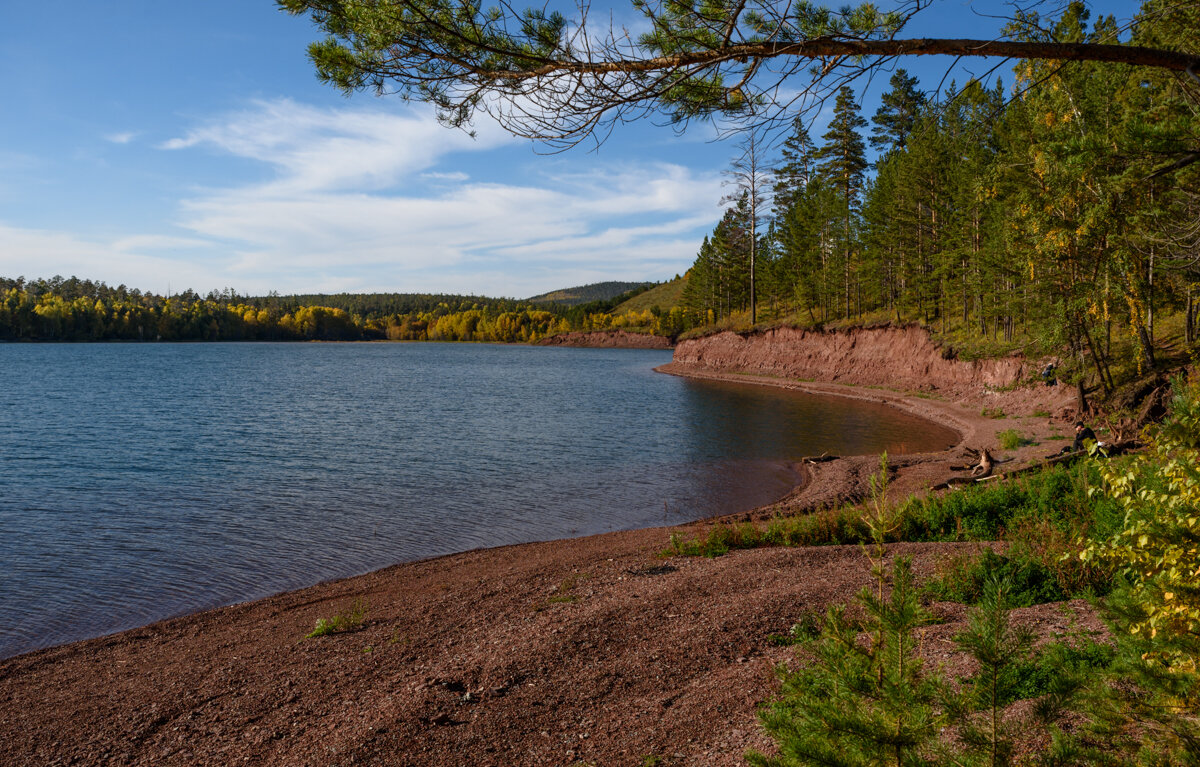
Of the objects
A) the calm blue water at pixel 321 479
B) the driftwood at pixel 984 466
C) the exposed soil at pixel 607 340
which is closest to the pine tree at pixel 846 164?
the calm blue water at pixel 321 479

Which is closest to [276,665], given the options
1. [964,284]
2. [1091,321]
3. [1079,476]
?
[1079,476]

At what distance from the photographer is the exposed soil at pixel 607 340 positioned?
151875 mm

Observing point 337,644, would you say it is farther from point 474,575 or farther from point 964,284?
point 964,284

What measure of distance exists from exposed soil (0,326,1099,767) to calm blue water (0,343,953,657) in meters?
2.59

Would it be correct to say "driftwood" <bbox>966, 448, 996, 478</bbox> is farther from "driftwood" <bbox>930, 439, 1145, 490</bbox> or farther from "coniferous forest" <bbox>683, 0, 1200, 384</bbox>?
"coniferous forest" <bbox>683, 0, 1200, 384</bbox>

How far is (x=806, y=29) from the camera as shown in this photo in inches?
197

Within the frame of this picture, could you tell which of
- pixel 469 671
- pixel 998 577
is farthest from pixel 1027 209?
pixel 469 671

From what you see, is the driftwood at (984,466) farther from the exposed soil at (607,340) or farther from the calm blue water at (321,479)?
the exposed soil at (607,340)

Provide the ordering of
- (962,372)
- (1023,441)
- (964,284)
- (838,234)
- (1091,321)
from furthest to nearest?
(838,234) → (964,284) → (962,372) → (1091,321) → (1023,441)

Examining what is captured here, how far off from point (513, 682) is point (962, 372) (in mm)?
40838

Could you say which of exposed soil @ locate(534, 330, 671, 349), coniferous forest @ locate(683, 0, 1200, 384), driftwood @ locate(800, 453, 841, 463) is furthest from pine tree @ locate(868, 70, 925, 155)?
exposed soil @ locate(534, 330, 671, 349)

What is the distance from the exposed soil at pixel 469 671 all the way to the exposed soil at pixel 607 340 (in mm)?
139223

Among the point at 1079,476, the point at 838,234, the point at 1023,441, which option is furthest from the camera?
the point at 838,234

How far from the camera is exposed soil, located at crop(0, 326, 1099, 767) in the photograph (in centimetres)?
602
